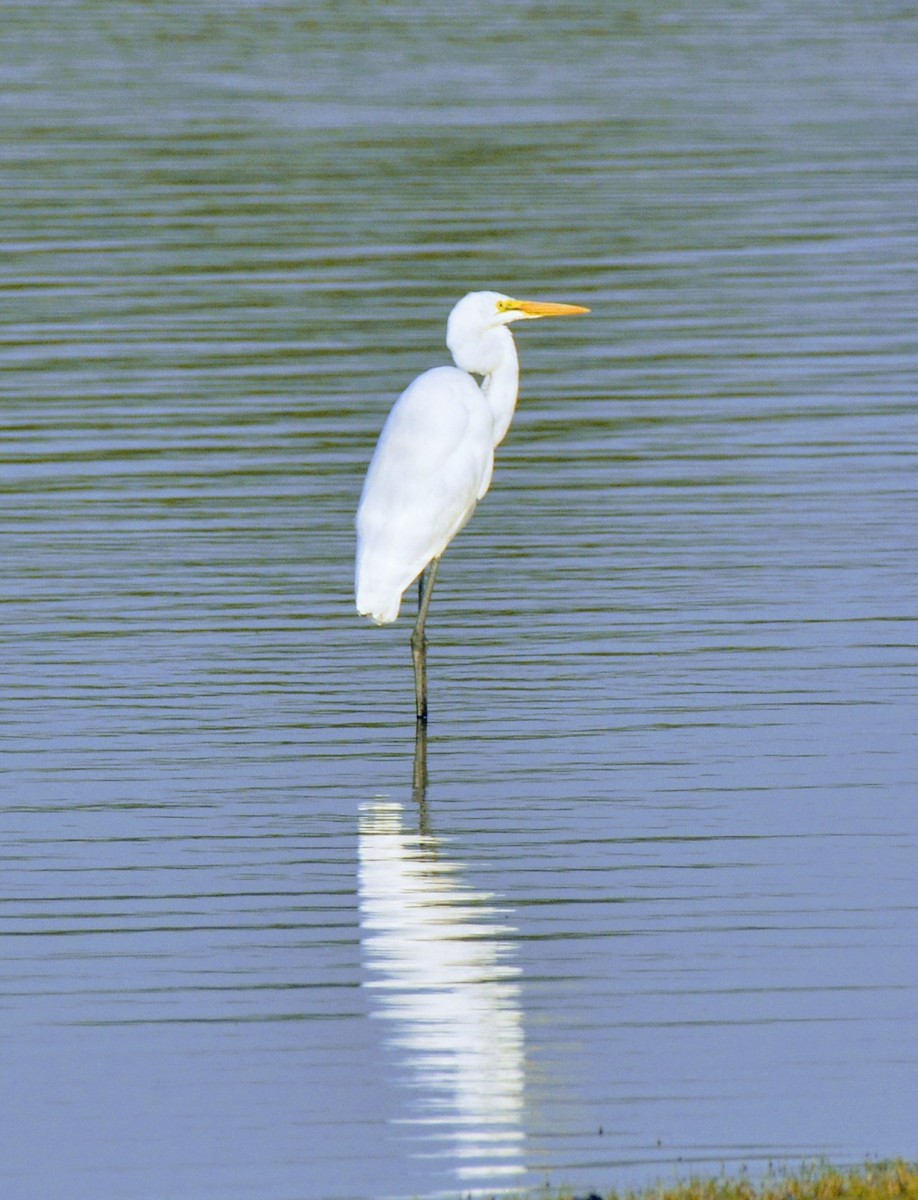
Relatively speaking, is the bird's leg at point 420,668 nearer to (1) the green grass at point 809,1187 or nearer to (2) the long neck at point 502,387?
(2) the long neck at point 502,387

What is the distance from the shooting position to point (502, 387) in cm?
1135

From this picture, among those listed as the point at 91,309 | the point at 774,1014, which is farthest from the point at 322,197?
the point at 774,1014

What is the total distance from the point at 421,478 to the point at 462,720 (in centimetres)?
96

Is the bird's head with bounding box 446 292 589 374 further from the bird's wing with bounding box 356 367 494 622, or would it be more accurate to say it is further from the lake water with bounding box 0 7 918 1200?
the lake water with bounding box 0 7 918 1200

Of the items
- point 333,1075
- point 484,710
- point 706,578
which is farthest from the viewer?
point 706,578

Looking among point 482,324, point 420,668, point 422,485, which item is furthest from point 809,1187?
point 482,324

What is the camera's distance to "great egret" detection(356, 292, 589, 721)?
1044 centimetres

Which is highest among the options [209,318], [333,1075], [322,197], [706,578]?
[322,197]

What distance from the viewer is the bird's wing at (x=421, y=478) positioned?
10.5 meters

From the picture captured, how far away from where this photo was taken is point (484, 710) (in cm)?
1070

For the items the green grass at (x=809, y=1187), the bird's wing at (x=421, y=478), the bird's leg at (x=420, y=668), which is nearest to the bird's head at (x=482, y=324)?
the bird's wing at (x=421, y=478)

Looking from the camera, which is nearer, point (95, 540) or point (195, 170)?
point (95, 540)

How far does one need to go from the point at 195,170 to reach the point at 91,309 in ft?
31.1

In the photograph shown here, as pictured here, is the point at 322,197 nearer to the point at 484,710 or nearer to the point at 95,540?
the point at 95,540
